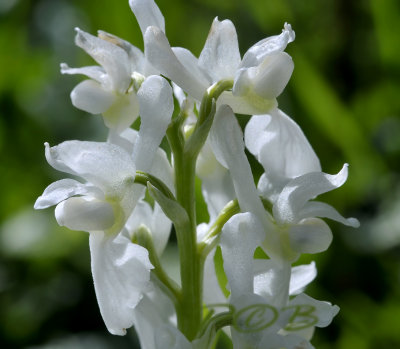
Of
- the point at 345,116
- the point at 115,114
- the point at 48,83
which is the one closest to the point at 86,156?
the point at 115,114

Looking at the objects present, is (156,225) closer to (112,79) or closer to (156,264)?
(156,264)

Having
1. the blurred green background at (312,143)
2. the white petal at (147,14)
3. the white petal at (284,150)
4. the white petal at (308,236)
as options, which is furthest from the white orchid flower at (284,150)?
the blurred green background at (312,143)

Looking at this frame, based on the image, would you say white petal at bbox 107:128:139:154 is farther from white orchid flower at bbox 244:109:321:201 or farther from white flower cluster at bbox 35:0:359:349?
white orchid flower at bbox 244:109:321:201

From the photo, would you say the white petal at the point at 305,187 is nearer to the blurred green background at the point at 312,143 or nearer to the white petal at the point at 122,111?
the white petal at the point at 122,111

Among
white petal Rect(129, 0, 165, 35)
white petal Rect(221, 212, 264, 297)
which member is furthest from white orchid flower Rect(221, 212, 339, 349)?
white petal Rect(129, 0, 165, 35)

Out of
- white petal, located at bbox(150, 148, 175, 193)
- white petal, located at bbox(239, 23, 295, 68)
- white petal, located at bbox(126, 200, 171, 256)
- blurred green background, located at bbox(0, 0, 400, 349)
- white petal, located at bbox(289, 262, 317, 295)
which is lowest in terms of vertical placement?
blurred green background, located at bbox(0, 0, 400, 349)

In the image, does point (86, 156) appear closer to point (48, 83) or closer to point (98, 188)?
point (98, 188)
